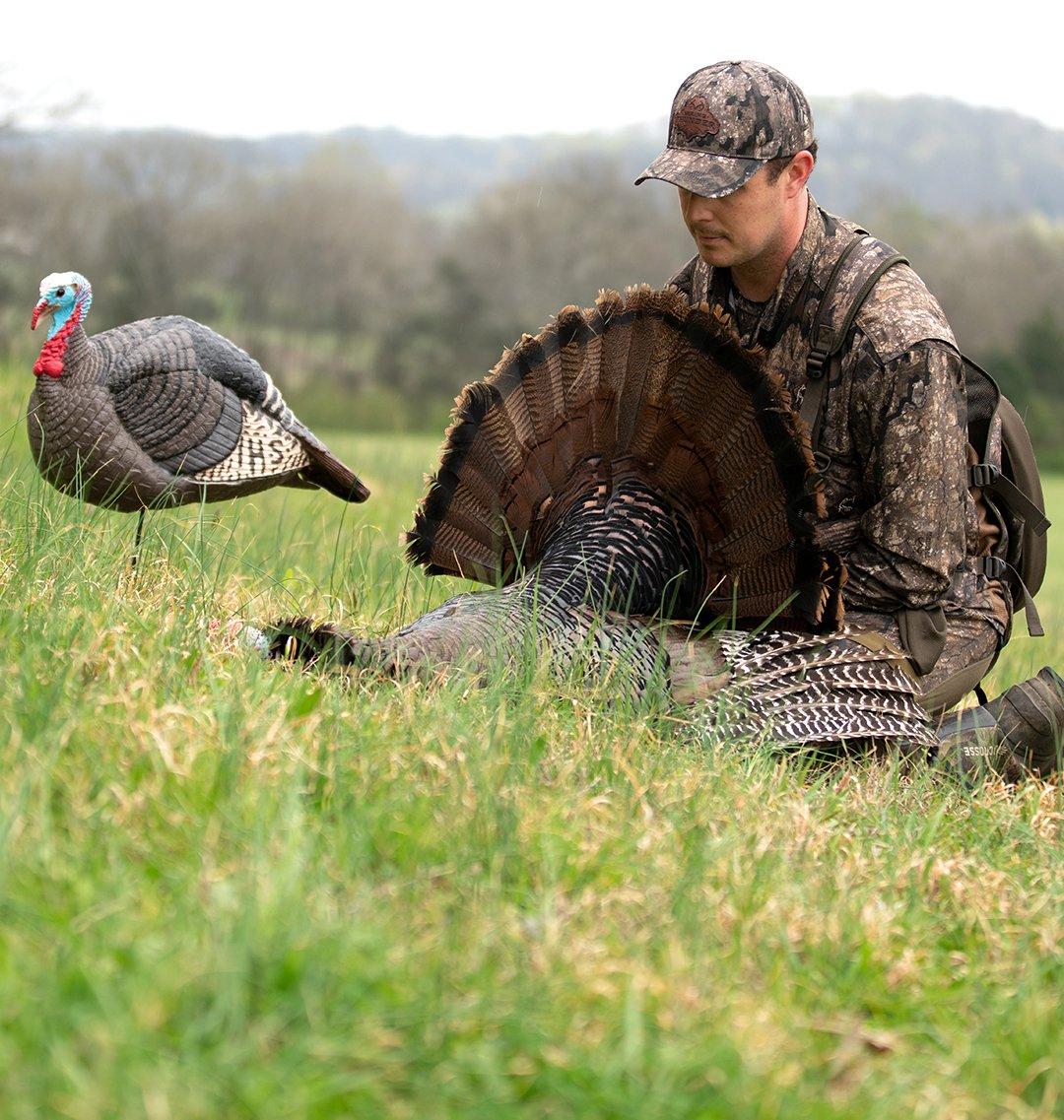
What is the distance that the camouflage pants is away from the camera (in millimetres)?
4273

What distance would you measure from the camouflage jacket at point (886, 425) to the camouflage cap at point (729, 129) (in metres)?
0.34

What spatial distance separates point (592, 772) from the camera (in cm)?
294

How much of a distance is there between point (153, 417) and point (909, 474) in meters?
2.25

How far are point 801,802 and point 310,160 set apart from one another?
7402cm

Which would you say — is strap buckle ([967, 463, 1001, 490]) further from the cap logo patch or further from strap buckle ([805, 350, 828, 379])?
the cap logo patch

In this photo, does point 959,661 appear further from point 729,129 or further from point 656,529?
point 729,129

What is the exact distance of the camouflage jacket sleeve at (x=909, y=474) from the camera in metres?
3.96


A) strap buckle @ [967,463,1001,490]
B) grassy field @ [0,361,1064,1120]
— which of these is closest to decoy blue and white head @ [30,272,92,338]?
grassy field @ [0,361,1064,1120]

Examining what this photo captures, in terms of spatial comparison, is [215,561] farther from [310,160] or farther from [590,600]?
[310,160]

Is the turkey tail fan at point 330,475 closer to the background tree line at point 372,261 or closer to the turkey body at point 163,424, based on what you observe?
the turkey body at point 163,424

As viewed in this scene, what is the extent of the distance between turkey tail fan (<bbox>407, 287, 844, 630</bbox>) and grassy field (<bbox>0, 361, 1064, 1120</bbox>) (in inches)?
26.5

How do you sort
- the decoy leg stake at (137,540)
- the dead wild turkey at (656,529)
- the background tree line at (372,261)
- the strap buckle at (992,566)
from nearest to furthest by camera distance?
the dead wild turkey at (656,529), the decoy leg stake at (137,540), the strap buckle at (992,566), the background tree line at (372,261)

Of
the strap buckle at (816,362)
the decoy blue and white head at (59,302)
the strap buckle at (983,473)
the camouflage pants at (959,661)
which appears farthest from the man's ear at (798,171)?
the decoy blue and white head at (59,302)

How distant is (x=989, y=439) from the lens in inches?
167
